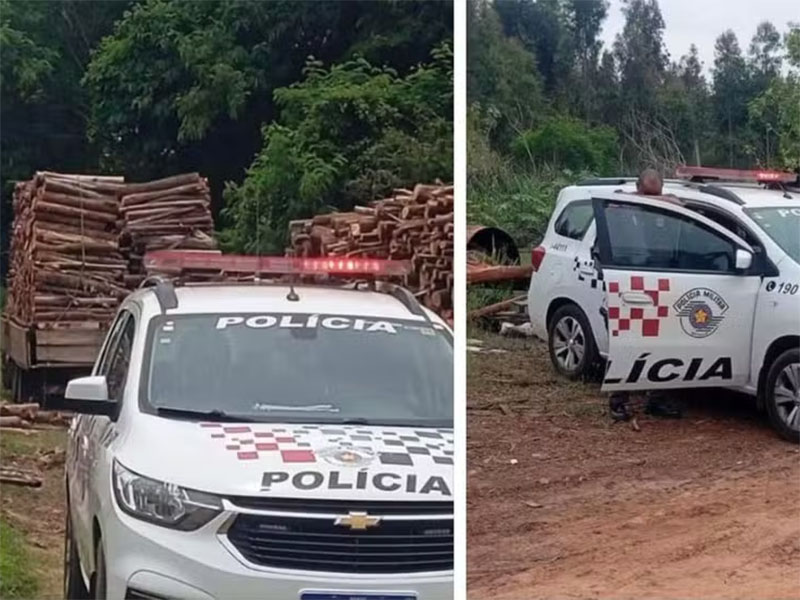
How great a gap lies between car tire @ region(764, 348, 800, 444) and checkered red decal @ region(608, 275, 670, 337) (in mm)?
400

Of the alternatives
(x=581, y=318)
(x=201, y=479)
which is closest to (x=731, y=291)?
(x=581, y=318)

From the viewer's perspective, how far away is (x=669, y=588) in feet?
12.5

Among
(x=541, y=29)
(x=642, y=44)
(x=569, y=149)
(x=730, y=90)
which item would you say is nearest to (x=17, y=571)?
(x=569, y=149)

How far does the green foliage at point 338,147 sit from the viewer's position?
3.81m

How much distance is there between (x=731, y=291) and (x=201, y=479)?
1.77 m

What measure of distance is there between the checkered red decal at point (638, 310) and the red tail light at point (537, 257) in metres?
0.24

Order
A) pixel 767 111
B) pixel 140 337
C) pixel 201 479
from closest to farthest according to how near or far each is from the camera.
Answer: pixel 201 479
pixel 140 337
pixel 767 111

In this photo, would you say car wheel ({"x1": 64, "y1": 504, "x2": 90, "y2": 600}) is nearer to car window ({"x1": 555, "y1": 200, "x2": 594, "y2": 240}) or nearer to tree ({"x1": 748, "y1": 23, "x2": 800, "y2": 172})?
car window ({"x1": 555, "y1": 200, "x2": 594, "y2": 240})

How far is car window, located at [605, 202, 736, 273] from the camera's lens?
3848mm

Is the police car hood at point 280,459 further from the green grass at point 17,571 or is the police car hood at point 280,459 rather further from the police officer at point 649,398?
the police officer at point 649,398

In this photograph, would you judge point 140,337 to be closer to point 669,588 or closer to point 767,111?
point 669,588

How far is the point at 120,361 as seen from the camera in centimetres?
368

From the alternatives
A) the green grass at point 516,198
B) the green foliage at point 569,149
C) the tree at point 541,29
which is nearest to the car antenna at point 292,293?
the green grass at point 516,198

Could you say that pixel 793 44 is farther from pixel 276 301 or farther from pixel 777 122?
pixel 276 301
